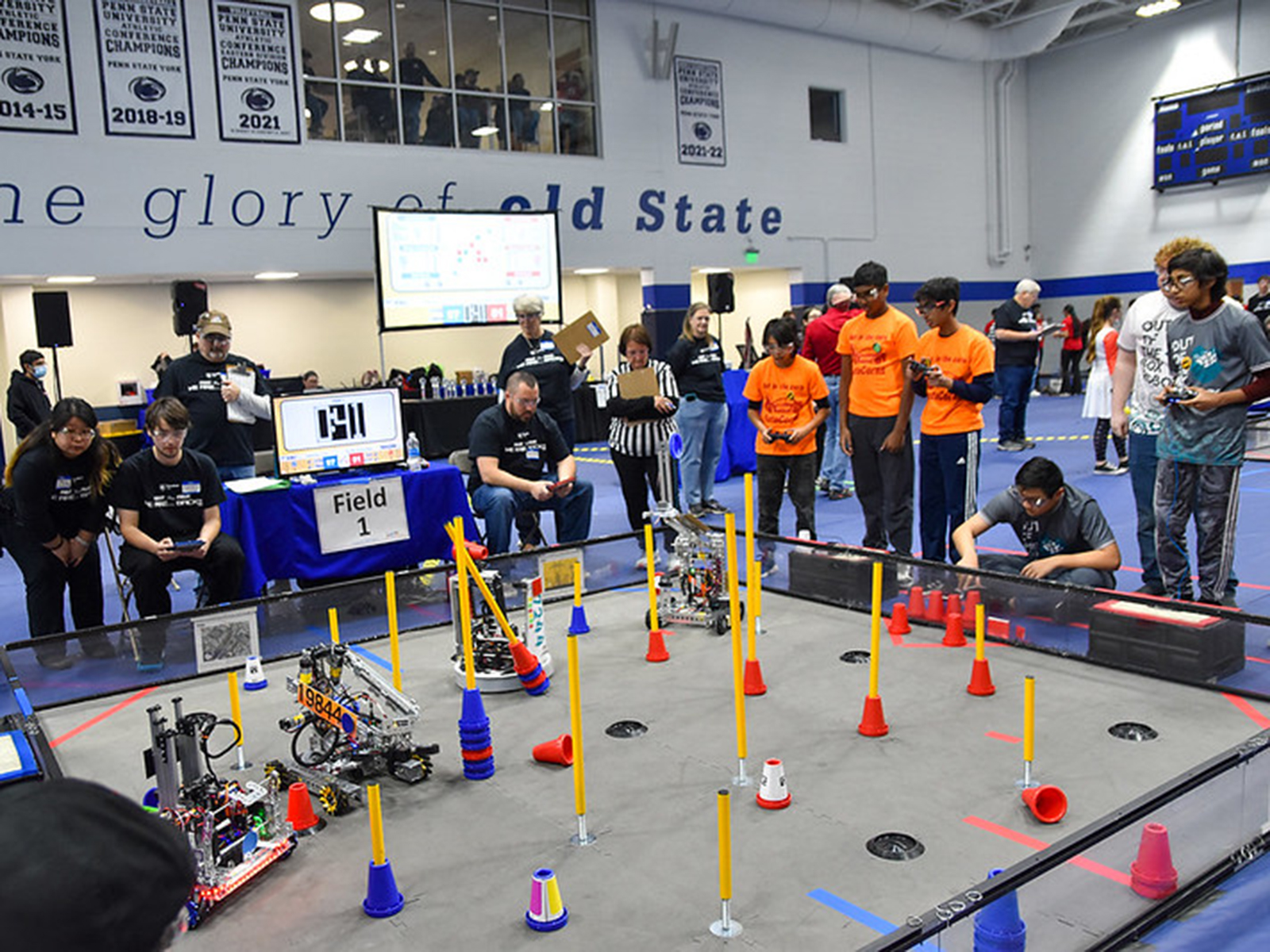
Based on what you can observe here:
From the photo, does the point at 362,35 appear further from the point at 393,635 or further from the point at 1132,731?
the point at 1132,731

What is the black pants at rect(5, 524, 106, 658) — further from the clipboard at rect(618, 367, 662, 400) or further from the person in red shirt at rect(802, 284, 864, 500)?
the person in red shirt at rect(802, 284, 864, 500)

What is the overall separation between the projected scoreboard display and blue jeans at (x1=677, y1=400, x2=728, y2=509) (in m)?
1.92

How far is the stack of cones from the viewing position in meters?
3.20

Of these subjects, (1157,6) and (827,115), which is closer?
(1157,6)

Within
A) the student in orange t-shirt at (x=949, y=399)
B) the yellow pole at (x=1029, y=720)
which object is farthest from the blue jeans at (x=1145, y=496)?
the yellow pole at (x=1029, y=720)

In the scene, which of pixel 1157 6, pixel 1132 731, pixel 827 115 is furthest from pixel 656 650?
pixel 1157 6

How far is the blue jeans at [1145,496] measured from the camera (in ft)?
15.5

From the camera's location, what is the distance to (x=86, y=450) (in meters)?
4.89

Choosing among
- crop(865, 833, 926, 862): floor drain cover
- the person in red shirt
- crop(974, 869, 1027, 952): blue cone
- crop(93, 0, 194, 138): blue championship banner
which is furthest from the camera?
crop(93, 0, 194, 138): blue championship banner

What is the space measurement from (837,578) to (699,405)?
2.43 metres

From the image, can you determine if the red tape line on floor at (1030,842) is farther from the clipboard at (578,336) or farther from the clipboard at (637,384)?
the clipboard at (578,336)

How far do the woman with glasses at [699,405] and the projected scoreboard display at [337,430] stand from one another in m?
1.85

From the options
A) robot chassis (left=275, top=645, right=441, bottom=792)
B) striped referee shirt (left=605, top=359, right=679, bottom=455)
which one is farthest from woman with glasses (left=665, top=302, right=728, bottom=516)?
robot chassis (left=275, top=645, right=441, bottom=792)

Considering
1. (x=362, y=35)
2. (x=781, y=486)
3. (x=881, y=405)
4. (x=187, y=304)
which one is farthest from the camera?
(x=362, y=35)
